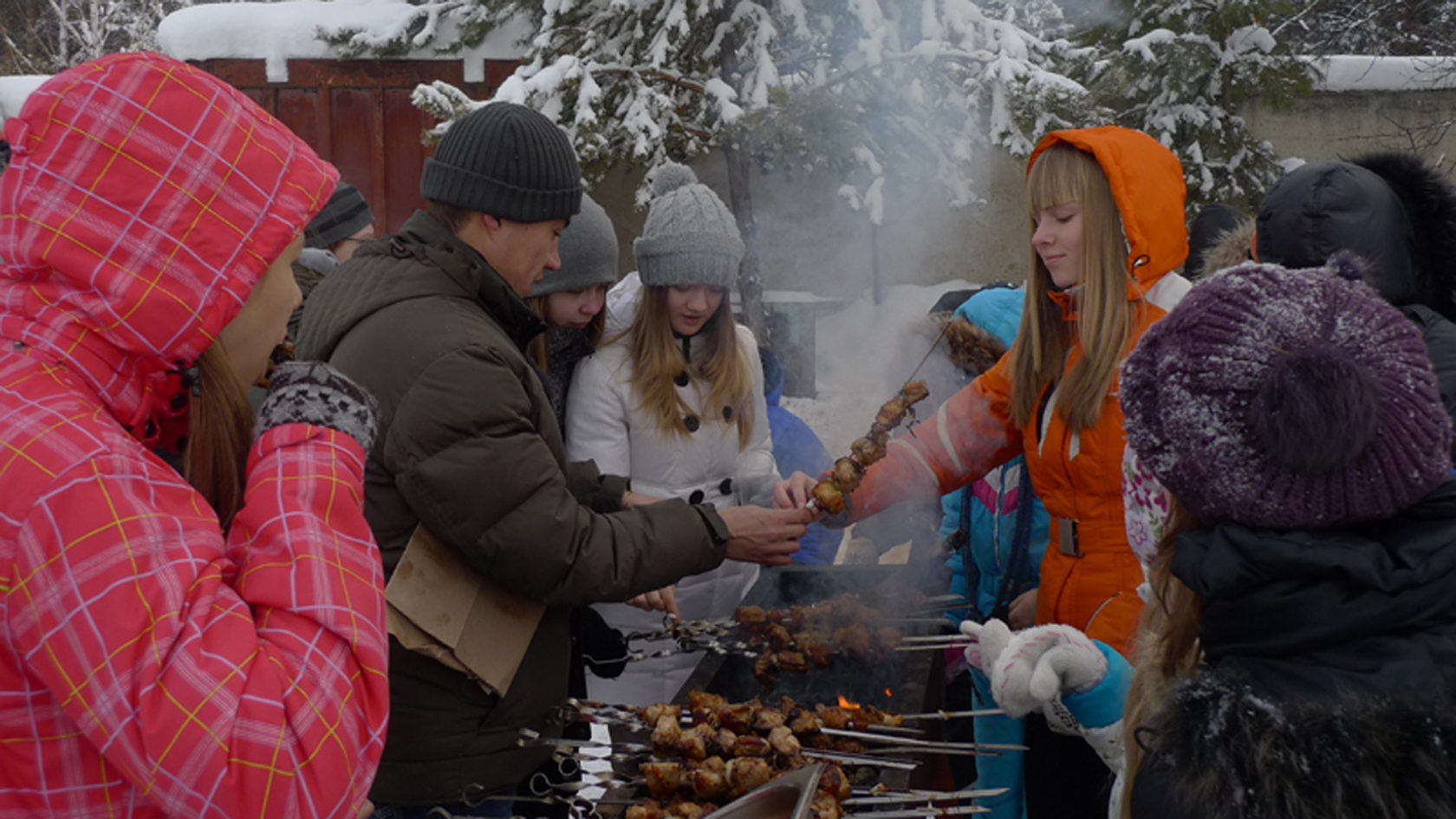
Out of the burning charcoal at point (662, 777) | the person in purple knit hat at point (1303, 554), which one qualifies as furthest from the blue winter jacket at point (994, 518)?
the person in purple knit hat at point (1303, 554)

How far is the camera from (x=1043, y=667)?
2098mm

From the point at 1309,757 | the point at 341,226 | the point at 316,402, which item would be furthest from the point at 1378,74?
the point at 316,402

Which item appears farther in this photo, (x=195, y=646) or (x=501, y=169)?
(x=501, y=169)

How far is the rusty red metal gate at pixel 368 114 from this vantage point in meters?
11.4

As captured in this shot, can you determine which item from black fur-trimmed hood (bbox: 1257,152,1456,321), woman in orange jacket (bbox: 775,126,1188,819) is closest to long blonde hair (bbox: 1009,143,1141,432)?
woman in orange jacket (bbox: 775,126,1188,819)

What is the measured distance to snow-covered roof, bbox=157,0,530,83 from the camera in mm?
10742

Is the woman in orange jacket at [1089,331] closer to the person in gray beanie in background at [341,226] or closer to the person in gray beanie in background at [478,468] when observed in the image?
the person in gray beanie in background at [478,468]

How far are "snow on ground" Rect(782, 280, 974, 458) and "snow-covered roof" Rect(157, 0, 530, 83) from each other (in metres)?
4.72

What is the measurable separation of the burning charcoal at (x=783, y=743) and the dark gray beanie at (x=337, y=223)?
4160 millimetres

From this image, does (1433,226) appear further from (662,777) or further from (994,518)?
(662,777)

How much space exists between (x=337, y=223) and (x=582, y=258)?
231 cm

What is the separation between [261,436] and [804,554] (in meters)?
3.76

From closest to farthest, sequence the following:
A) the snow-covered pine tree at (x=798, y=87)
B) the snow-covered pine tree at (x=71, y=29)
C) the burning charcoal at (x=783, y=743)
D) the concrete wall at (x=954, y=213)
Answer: the burning charcoal at (x=783, y=743) → the snow-covered pine tree at (x=798, y=87) → the concrete wall at (x=954, y=213) → the snow-covered pine tree at (x=71, y=29)

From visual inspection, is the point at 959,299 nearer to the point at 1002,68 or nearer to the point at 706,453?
the point at 706,453
